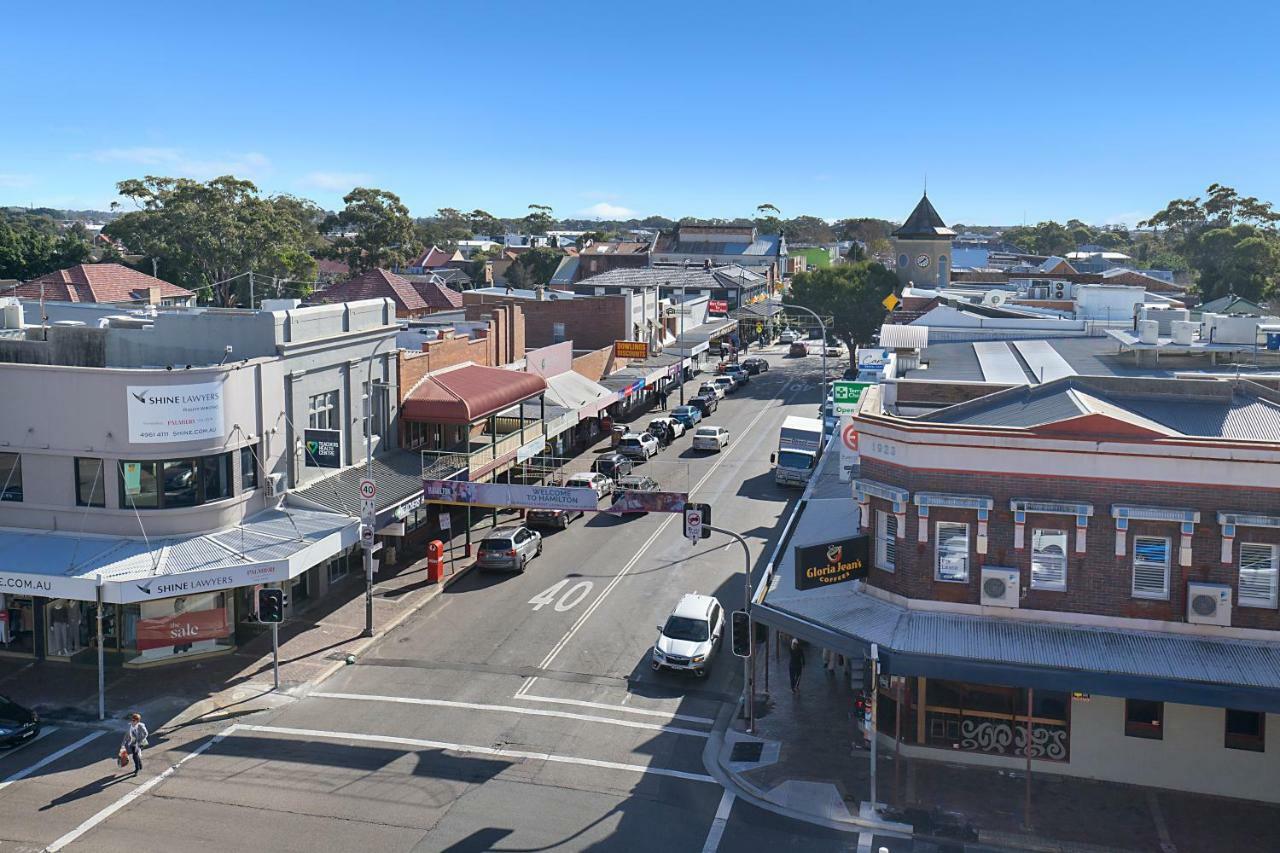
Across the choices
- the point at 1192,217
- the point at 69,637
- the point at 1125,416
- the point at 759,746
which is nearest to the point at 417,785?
the point at 759,746

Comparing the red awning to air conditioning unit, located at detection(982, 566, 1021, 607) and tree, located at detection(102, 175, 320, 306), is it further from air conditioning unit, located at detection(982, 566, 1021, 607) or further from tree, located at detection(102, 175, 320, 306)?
tree, located at detection(102, 175, 320, 306)

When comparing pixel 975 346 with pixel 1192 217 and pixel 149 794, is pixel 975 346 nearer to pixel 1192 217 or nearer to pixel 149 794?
→ pixel 149 794

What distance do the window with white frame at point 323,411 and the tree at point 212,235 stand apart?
62953 mm

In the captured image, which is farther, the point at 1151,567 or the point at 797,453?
the point at 797,453

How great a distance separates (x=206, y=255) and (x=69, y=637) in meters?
72.9

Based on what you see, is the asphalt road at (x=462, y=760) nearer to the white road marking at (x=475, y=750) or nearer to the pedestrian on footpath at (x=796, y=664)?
the white road marking at (x=475, y=750)

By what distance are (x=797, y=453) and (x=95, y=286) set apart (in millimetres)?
51395

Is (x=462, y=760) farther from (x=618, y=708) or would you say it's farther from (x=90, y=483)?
(x=90, y=483)

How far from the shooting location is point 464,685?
102 feet

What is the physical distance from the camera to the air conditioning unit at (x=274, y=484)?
3491 cm

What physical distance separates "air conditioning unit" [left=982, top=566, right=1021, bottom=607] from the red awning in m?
22.0

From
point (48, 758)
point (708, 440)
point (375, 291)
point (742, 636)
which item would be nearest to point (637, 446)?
point (708, 440)

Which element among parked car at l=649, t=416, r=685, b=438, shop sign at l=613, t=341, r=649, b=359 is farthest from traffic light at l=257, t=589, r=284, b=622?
shop sign at l=613, t=341, r=649, b=359

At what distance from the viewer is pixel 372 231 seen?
125 meters
